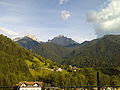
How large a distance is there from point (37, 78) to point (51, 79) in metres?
22.6

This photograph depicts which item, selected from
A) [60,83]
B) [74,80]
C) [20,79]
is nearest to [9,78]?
[20,79]

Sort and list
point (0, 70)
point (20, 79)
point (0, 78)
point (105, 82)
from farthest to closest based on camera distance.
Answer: point (105, 82) < point (0, 70) < point (20, 79) < point (0, 78)

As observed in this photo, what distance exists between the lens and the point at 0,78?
499ft

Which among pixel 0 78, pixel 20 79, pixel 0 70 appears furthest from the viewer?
pixel 0 70

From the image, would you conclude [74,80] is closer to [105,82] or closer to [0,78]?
[105,82]

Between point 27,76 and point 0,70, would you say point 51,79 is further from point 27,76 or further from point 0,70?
point 0,70

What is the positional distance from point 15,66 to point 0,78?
4729 cm

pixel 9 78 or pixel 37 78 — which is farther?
pixel 37 78

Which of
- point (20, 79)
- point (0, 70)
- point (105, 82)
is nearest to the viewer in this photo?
point (20, 79)

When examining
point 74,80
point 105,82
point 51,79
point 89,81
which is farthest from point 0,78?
point 105,82

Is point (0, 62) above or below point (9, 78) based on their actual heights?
above

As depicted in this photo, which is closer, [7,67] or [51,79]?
[51,79]

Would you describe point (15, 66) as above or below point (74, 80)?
above

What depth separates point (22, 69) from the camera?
200 metres
